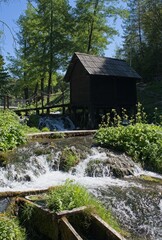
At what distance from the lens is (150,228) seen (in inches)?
217

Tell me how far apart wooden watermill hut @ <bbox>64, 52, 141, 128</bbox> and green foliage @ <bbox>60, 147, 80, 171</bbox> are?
10.3 meters

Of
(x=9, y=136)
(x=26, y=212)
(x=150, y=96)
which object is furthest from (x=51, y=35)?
(x=26, y=212)

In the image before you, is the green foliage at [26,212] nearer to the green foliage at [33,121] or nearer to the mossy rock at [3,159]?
the mossy rock at [3,159]

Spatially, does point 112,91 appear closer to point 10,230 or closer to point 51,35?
point 51,35

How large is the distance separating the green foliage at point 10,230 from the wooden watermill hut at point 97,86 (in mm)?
14564

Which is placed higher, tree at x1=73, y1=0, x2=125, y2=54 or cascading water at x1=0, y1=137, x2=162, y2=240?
tree at x1=73, y1=0, x2=125, y2=54

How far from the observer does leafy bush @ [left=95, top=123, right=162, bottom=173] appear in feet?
31.7

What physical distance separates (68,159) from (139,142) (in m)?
2.48

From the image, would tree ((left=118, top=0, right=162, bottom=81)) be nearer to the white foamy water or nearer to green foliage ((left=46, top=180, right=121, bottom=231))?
the white foamy water

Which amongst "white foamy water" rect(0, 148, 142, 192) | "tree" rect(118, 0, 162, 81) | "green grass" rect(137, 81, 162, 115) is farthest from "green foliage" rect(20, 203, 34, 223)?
"tree" rect(118, 0, 162, 81)

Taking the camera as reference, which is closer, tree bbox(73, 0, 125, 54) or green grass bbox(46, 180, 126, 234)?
green grass bbox(46, 180, 126, 234)

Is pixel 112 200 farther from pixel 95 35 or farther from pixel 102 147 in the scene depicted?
pixel 95 35

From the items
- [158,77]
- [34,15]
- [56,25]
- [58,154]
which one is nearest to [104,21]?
[56,25]

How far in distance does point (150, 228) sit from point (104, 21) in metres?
25.3
